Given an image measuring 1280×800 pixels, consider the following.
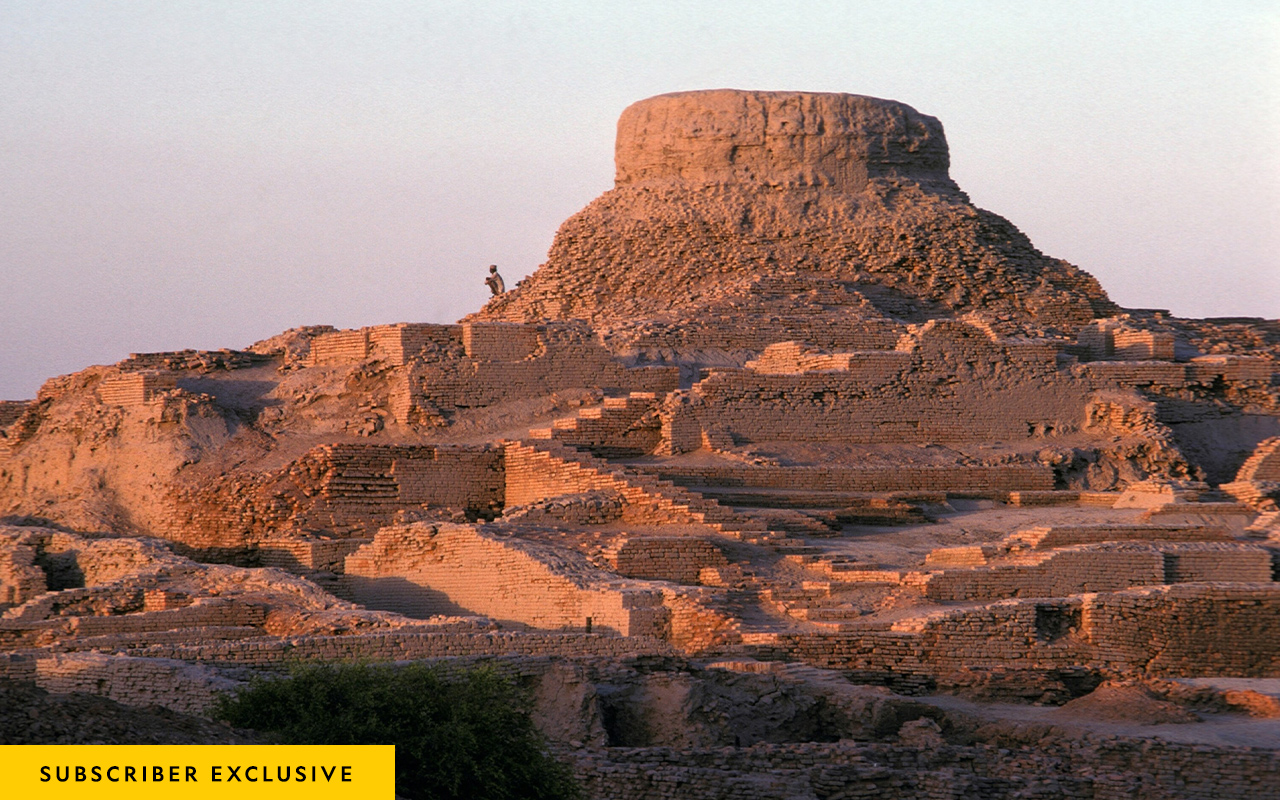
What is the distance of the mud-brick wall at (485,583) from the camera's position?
24.9 m

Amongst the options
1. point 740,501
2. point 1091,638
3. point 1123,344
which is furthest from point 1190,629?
point 1123,344

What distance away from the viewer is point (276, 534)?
30.9m

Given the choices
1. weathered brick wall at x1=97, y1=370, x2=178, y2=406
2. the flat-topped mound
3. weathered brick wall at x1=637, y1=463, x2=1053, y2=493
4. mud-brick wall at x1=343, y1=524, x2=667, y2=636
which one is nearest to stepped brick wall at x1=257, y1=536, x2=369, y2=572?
mud-brick wall at x1=343, y1=524, x2=667, y2=636

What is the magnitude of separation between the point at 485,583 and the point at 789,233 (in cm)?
1557

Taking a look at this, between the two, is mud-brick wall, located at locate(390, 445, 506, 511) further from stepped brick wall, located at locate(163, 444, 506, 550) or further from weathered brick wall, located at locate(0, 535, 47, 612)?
weathered brick wall, located at locate(0, 535, 47, 612)

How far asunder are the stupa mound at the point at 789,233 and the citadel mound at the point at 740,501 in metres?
0.07

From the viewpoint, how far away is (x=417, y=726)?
1861cm

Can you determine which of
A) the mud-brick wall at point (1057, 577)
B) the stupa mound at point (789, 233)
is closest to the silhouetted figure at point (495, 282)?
the stupa mound at point (789, 233)

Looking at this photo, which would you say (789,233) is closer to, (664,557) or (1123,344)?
(1123,344)

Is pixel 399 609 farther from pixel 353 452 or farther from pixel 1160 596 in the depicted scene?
pixel 1160 596

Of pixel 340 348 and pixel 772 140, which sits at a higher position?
pixel 772 140

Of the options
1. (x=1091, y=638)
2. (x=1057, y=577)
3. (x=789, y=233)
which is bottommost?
(x=1091, y=638)

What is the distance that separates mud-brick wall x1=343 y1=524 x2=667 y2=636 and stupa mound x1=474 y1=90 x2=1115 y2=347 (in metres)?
10.6

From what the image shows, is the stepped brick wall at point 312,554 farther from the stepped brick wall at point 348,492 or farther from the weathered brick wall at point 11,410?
the weathered brick wall at point 11,410
